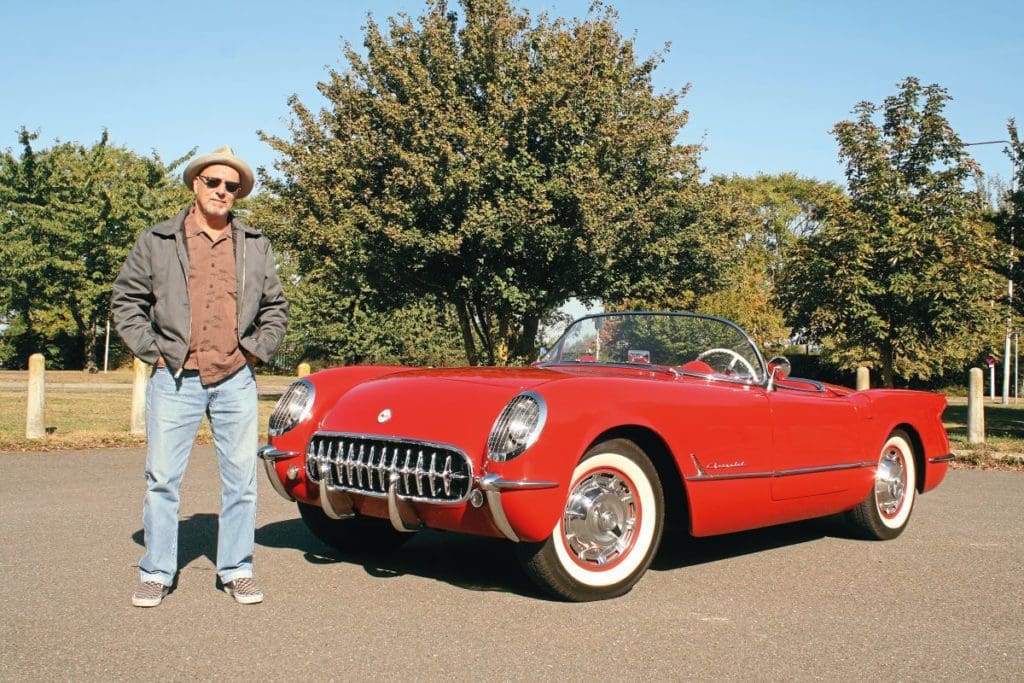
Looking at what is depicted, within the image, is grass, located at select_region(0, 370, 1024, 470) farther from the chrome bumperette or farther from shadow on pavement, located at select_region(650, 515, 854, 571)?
the chrome bumperette

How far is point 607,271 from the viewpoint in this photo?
2339cm

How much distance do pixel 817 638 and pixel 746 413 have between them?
1.55m

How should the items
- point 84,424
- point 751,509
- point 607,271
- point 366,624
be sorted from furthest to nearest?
point 607,271 < point 84,424 < point 751,509 < point 366,624

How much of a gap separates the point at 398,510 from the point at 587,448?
89 centimetres

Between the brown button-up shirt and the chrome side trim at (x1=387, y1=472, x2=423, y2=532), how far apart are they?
0.88m

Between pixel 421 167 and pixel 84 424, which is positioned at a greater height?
pixel 421 167

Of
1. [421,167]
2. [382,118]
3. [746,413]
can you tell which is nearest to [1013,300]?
[421,167]

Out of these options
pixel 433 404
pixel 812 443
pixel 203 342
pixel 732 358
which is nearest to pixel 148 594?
pixel 203 342

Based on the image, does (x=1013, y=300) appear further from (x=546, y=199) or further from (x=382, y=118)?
(x=382, y=118)

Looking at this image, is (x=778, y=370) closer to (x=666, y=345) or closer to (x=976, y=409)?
(x=666, y=345)

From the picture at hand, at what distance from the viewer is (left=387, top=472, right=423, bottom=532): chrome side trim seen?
468 cm

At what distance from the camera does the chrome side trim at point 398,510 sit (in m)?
4.68

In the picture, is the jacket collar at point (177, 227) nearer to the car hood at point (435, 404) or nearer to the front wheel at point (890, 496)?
the car hood at point (435, 404)

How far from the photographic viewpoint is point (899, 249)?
20.3m
